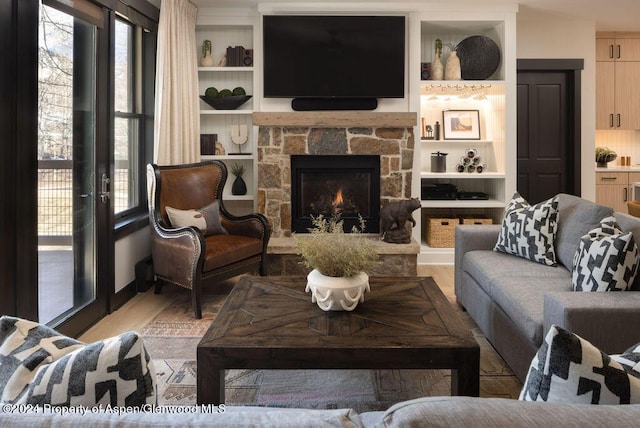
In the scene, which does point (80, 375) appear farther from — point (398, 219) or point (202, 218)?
point (398, 219)

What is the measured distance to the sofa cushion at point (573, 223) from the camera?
9.45 feet

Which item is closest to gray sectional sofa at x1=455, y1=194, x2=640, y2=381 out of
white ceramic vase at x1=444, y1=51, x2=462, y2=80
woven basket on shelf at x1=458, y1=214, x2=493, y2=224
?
woven basket on shelf at x1=458, y1=214, x2=493, y2=224

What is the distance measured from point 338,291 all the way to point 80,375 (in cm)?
151

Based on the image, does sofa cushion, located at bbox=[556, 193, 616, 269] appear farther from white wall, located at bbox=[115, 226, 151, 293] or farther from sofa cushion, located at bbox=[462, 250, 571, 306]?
white wall, located at bbox=[115, 226, 151, 293]

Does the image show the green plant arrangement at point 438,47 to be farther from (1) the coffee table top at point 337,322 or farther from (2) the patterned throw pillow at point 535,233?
(1) the coffee table top at point 337,322

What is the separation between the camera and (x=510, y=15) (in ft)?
16.6

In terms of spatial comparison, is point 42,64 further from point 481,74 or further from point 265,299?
point 481,74

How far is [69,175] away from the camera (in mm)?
3143

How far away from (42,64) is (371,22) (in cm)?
314

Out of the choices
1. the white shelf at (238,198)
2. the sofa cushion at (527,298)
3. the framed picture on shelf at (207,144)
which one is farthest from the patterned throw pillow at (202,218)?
the sofa cushion at (527,298)

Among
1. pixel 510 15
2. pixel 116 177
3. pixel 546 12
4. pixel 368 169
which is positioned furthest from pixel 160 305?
pixel 546 12

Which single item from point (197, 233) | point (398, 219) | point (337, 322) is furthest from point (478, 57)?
point (337, 322)

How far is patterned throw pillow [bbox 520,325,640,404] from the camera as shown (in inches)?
33.3

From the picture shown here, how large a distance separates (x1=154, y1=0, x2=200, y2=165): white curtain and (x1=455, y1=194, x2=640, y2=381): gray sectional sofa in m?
2.56
